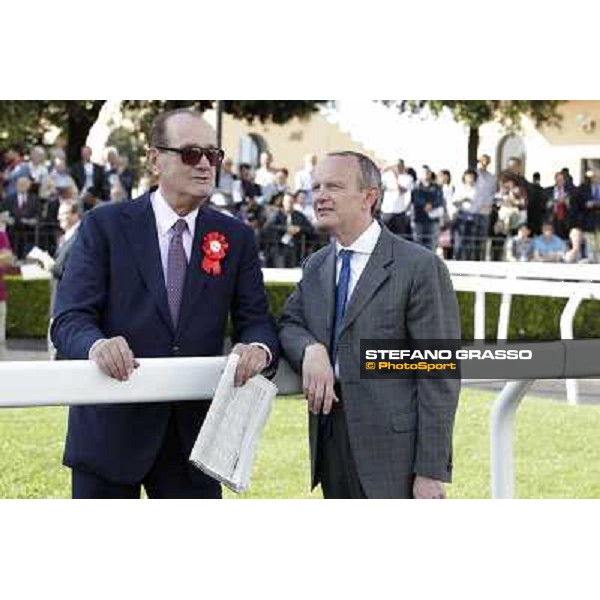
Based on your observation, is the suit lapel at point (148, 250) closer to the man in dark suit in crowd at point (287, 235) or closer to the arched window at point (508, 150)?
the man in dark suit in crowd at point (287, 235)

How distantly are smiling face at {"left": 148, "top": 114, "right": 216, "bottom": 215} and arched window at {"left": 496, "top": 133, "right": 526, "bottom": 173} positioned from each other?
24.4 ft

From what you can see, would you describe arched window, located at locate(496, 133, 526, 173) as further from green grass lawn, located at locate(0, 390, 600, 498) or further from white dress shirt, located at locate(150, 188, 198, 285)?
white dress shirt, located at locate(150, 188, 198, 285)

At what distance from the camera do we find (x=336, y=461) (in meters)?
2.35

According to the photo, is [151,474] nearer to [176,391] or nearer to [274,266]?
[176,391]

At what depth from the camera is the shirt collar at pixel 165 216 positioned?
2346 mm

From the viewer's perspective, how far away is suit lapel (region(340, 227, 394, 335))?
2.29 meters

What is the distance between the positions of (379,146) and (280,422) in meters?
2.42

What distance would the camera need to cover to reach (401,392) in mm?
2307

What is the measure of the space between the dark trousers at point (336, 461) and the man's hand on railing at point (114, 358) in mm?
400

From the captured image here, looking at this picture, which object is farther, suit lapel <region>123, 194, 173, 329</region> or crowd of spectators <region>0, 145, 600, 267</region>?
crowd of spectators <region>0, 145, 600, 267</region>

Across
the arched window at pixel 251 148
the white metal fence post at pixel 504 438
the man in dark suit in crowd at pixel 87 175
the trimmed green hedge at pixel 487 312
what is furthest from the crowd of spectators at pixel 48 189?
the white metal fence post at pixel 504 438

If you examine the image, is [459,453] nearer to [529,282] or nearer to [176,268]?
[529,282]

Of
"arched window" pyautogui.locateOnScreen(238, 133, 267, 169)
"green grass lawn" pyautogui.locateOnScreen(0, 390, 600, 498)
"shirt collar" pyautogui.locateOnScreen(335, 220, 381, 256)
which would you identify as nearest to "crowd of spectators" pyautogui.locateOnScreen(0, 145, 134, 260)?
"arched window" pyautogui.locateOnScreen(238, 133, 267, 169)
